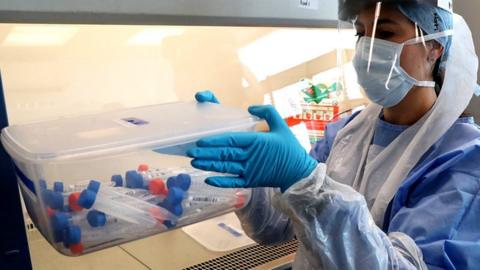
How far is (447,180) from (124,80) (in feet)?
3.33

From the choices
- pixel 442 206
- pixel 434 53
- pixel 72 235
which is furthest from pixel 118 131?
pixel 434 53

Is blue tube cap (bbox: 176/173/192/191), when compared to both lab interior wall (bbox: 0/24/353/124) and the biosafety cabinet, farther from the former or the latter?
lab interior wall (bbox: 0/24/353/124)

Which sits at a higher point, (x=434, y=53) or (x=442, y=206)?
(x=434, y=53)

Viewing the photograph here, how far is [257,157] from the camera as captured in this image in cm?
72

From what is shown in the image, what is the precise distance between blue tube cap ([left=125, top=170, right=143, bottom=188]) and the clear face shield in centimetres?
71

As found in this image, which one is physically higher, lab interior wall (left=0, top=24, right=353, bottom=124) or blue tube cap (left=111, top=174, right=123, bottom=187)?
lab interior wall (left=0, top=24, right=353, bottom=124)

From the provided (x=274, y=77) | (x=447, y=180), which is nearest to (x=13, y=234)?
(x=447, y=180)

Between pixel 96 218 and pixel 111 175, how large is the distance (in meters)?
0.07

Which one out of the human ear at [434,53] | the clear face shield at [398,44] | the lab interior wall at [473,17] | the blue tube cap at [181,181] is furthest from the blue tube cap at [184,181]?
the lab interior wall at [473,17]

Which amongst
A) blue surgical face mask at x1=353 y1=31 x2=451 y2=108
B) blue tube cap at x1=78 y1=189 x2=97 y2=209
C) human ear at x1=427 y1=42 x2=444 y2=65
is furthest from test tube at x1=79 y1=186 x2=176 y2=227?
human ear at x1=427 y1=42 x2=444 y2=65

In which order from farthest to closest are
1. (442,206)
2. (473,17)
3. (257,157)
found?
(473,17)
(442,206)
(257,157)

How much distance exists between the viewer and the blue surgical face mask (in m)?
1.12

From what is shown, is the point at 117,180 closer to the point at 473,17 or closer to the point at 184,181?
the point at 184,181

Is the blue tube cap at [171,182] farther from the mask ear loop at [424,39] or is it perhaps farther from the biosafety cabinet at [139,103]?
the mask ear loop at [424,39]
